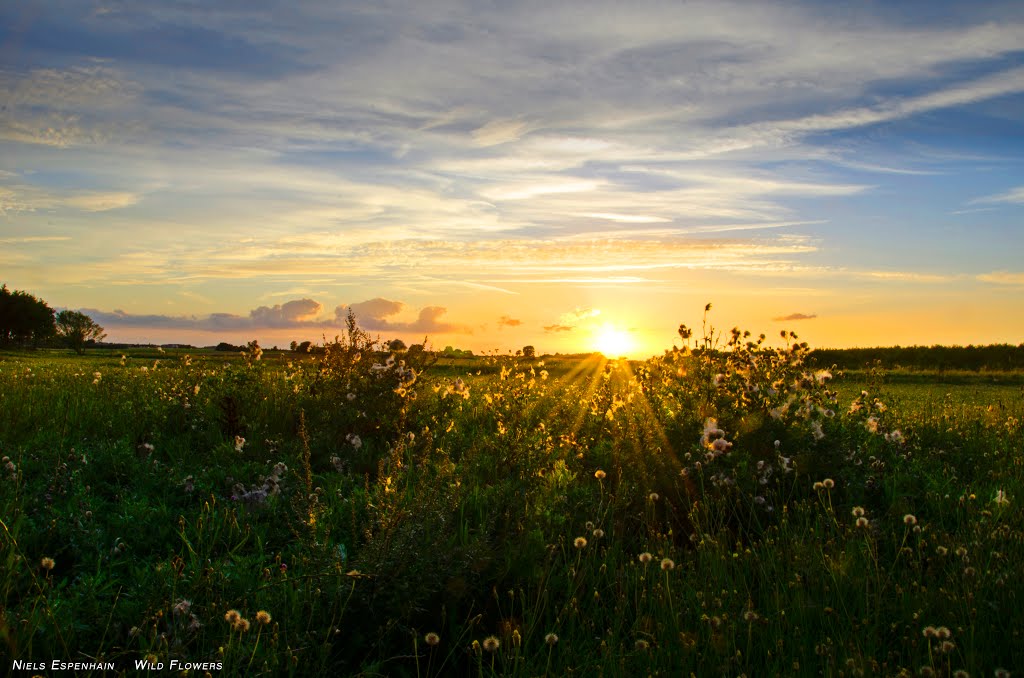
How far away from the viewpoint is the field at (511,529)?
128 inches

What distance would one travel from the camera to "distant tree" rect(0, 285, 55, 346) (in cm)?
6650

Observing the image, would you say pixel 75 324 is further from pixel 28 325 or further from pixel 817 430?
pixel 817 430

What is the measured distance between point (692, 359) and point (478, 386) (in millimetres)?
6456

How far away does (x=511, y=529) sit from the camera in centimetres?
471

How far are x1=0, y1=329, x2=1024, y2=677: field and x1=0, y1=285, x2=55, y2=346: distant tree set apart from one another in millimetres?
71224

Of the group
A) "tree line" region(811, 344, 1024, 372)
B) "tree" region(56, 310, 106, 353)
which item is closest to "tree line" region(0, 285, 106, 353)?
"tree" region(56, 310, 106, 353)

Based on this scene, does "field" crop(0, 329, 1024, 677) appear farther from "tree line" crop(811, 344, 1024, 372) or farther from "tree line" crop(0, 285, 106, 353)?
"tree line" crop(0, 285, 106, 353)

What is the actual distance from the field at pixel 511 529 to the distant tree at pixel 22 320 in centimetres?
7122

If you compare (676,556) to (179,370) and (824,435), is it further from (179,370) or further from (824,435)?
(179,370)

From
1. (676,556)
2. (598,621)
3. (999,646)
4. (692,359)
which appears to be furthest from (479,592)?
(692,359)

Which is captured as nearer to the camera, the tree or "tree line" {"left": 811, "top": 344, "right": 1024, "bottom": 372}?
"tree line" {"left": 811, "top": 344, "right": 1024, "bottom": 372}

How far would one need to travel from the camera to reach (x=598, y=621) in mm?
3695

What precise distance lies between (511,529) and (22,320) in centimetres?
7981

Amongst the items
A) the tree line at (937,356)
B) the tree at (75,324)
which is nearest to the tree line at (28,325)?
the tree at (75,324)
